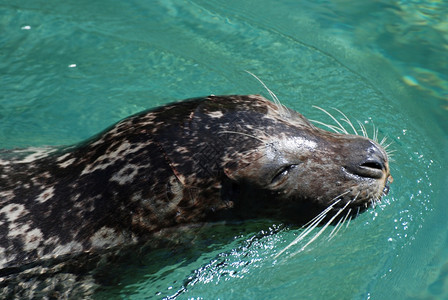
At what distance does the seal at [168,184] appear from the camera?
3590 mm

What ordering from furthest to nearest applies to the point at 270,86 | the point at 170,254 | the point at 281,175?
the point at 270,86 → the point at 170,254 → the point at 281,175

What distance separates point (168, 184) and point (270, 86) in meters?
3.18

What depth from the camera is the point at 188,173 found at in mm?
3645

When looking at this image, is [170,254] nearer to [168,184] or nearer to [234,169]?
[168,184]

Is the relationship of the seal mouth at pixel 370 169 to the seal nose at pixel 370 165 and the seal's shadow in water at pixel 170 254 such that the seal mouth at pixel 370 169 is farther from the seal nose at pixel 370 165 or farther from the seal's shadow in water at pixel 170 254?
the seal's shadow in water at pixel 170 254

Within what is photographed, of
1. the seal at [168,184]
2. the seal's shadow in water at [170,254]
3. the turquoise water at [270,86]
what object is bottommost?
the turquoise water at [270,86]

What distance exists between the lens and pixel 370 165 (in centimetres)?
393

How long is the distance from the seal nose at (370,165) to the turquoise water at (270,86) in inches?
24.1

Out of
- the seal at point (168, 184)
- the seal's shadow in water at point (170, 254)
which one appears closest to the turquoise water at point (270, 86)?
the seal's shadow in water at point (170, 254)

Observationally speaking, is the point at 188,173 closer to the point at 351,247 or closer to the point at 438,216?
the point at 351,247

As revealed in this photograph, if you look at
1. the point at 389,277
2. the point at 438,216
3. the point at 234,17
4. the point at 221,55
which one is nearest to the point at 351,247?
the point at 389,277

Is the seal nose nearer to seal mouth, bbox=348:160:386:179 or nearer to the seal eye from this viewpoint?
seal mouth, bbox=348:160:386:179

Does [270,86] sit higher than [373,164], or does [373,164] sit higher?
[373,164]

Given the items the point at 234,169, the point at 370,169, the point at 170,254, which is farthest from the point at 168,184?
the point at 370,169
